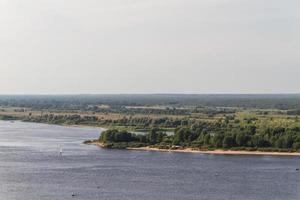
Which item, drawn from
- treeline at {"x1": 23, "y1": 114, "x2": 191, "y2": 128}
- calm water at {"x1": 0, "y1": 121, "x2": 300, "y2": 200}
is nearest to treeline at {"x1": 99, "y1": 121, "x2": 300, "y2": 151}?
calm water at {"x1": 0, "y1": 121, "x2": 300, "y2": 200}

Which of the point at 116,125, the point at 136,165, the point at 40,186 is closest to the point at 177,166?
the point at 136,165

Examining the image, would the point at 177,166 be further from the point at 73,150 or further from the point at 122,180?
the point at 73,150

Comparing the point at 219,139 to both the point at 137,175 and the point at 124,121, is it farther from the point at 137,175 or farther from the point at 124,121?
the point at 124,121

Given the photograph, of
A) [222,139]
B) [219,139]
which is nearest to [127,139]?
[219,139]

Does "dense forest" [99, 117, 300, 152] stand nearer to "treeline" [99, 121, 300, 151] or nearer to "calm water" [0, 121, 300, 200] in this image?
"treeline" [99, 121, 300, 151]

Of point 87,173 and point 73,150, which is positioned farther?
point 73,150

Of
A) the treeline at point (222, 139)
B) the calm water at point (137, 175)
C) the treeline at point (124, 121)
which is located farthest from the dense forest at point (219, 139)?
the treeline at point (124, 121)
